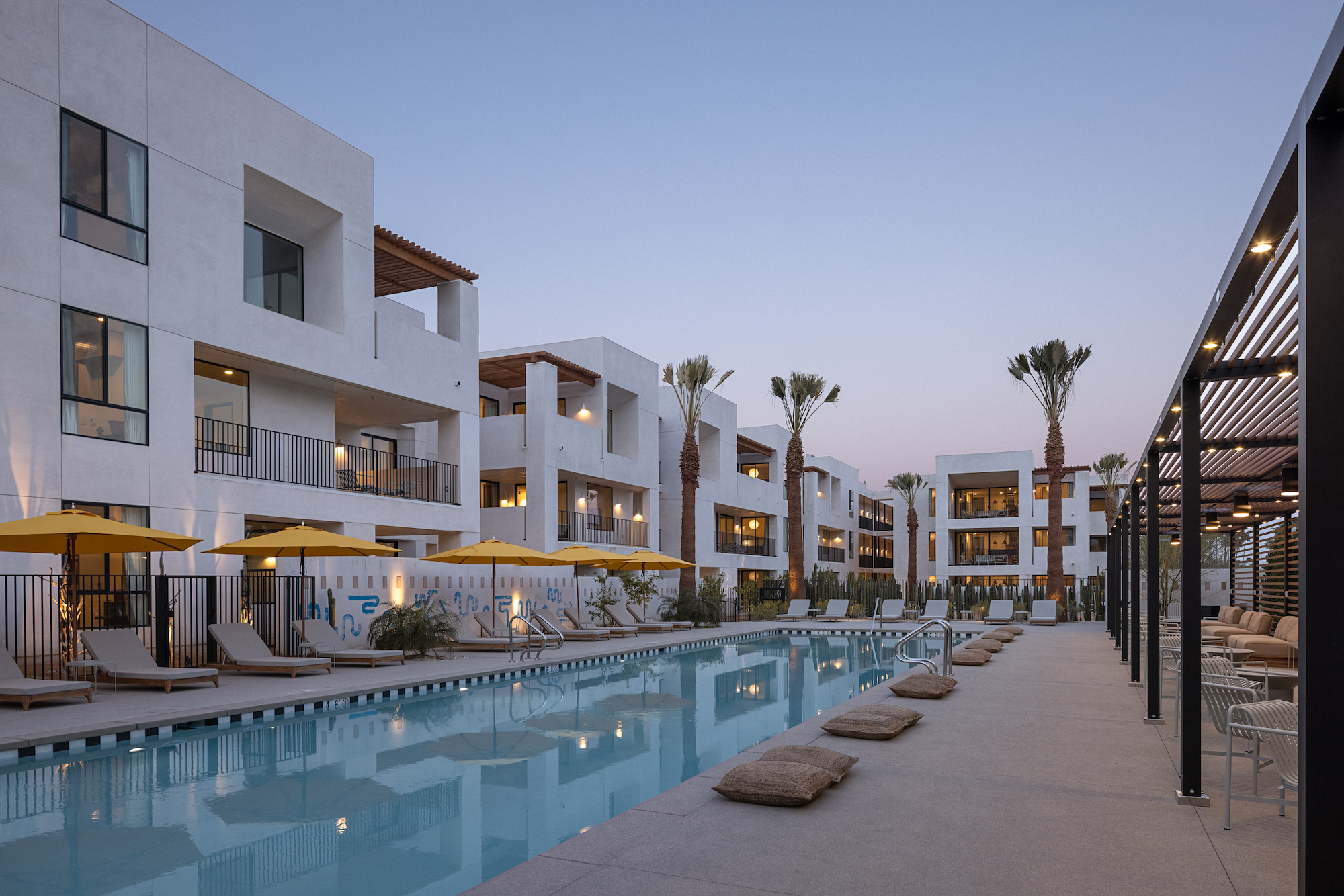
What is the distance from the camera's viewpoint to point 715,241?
3534cm

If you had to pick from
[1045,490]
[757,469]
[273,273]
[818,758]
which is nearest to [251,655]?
[273,273]

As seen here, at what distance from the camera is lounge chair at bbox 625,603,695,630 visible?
24.4 m

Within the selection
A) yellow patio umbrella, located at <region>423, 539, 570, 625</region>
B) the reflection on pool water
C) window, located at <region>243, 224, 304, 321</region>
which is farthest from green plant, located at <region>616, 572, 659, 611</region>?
the reflection on pool water

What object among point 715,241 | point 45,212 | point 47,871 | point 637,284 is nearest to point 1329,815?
point 47,871

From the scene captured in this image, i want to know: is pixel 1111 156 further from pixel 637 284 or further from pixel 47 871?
pixel 637 284

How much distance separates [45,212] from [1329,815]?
15.8 metres

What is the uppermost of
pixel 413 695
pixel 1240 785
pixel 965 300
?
pixel 965 300

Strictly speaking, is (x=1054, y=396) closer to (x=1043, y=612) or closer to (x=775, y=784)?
(x=1043, y=612)

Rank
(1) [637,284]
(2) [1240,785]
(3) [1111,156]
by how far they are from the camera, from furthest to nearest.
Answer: (1) [637,284] < (3) [1111,156] < (2) [1240,785]

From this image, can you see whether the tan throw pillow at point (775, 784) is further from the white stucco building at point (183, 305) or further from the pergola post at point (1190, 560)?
the white stucco building at point (183, 305)

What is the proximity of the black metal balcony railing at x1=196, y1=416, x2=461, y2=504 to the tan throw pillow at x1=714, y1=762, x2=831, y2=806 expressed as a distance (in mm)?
13210

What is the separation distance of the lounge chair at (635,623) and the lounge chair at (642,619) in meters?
0.05

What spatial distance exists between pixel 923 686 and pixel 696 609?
15.5 meters

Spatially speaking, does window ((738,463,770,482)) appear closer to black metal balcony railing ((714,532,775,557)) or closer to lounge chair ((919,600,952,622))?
black metal balcony railing ((714,532,775,557))
